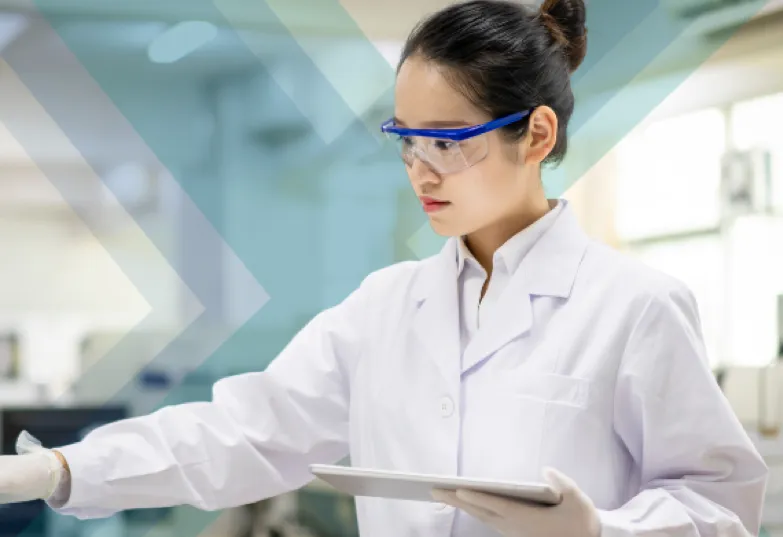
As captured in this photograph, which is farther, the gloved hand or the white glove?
the white glove

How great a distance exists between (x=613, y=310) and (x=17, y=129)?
2.64m

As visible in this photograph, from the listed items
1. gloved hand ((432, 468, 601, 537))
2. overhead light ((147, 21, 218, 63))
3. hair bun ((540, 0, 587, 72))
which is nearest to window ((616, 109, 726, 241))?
overhead light ((147, 21, 218, 63))

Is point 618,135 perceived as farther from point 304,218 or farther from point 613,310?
point 613,310

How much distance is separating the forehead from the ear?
65mm

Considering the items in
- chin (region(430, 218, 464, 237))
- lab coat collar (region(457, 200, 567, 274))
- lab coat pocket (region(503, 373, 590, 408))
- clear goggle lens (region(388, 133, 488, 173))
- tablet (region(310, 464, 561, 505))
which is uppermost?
clear goggle lens (region(388, 133, 488, 173))

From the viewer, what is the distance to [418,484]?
90 cm

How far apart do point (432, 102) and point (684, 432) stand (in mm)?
462

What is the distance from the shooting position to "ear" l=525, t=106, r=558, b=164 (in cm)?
114

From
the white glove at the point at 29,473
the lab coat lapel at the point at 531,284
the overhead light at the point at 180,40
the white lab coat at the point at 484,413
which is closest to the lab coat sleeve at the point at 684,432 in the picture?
the white lab coat at the point at 484,413

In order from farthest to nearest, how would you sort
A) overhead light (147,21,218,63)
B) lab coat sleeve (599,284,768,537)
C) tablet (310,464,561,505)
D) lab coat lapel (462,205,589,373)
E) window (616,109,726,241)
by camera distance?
window (616,109,726,241)
overhead light (147,21,218,63)
lab coat lapel (462,205,589,373)
lab coat sleeve (599,284,768,537)
tablet (310,464,561,505)

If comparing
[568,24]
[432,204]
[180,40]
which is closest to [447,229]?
[432,204]

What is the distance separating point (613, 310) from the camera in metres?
1.08

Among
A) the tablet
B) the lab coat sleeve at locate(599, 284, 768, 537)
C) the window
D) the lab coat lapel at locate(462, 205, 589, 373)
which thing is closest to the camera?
the tablet

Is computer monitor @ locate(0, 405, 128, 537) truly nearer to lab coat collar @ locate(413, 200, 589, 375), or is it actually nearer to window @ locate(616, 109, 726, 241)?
window @ locate(616, 109, 726, 241)
